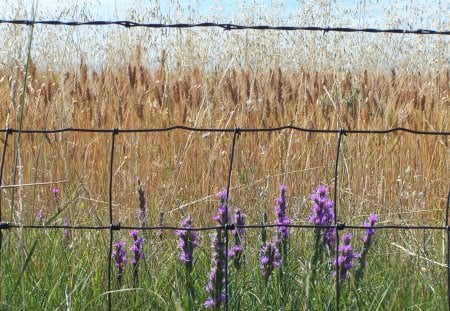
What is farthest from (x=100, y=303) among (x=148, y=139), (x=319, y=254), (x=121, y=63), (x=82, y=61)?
(x=121, y=63)

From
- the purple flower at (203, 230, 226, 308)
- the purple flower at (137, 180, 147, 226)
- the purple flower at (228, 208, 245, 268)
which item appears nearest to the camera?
the purple flower at (203, 230, 226, 308)

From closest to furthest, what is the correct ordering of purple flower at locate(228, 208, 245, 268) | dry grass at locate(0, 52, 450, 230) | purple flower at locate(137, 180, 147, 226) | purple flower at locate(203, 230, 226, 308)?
purple flower at locate(203, 230, 226, 308)
purple flower at locate(228, 208, 245, 268)
purple flower at locate(137, 180, 147, 226)
dry grass at locate(0, 52, 450, 230)

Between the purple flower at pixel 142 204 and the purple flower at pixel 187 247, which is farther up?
the purple flower at pixel 142 204

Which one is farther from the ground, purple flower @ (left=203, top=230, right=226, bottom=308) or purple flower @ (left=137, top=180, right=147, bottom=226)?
purple flower @ (left=137, top=180, right=147, bottom=226)

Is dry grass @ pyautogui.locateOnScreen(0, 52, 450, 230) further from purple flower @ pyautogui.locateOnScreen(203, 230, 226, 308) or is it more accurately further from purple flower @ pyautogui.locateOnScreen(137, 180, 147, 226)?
purple flower @ pyautogui.locateOnScreen(203, 230, 226, 308)

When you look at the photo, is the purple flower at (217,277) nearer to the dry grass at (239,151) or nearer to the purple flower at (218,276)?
the purple flower at (218,276)

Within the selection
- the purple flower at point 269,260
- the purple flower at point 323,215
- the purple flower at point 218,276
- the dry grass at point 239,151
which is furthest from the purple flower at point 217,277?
the dry grass at point 239,151

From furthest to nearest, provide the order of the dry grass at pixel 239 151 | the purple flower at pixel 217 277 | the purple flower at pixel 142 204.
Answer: the dry grass at pixel 239 151 < the purple flower at pixel 142 204 < the purple flower at pixel 217 277

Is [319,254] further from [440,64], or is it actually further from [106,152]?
[440,64]

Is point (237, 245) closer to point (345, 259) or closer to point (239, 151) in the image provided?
point (345, 259)

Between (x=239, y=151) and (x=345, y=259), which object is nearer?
(x=345, y=259)

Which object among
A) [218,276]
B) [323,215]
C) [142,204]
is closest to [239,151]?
[142,204]

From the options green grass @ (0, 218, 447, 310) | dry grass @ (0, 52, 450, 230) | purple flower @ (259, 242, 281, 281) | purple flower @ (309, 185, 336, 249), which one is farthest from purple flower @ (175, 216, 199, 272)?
dry grass @ (0, 52, 450, 230)

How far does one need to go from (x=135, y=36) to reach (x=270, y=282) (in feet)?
8.22
